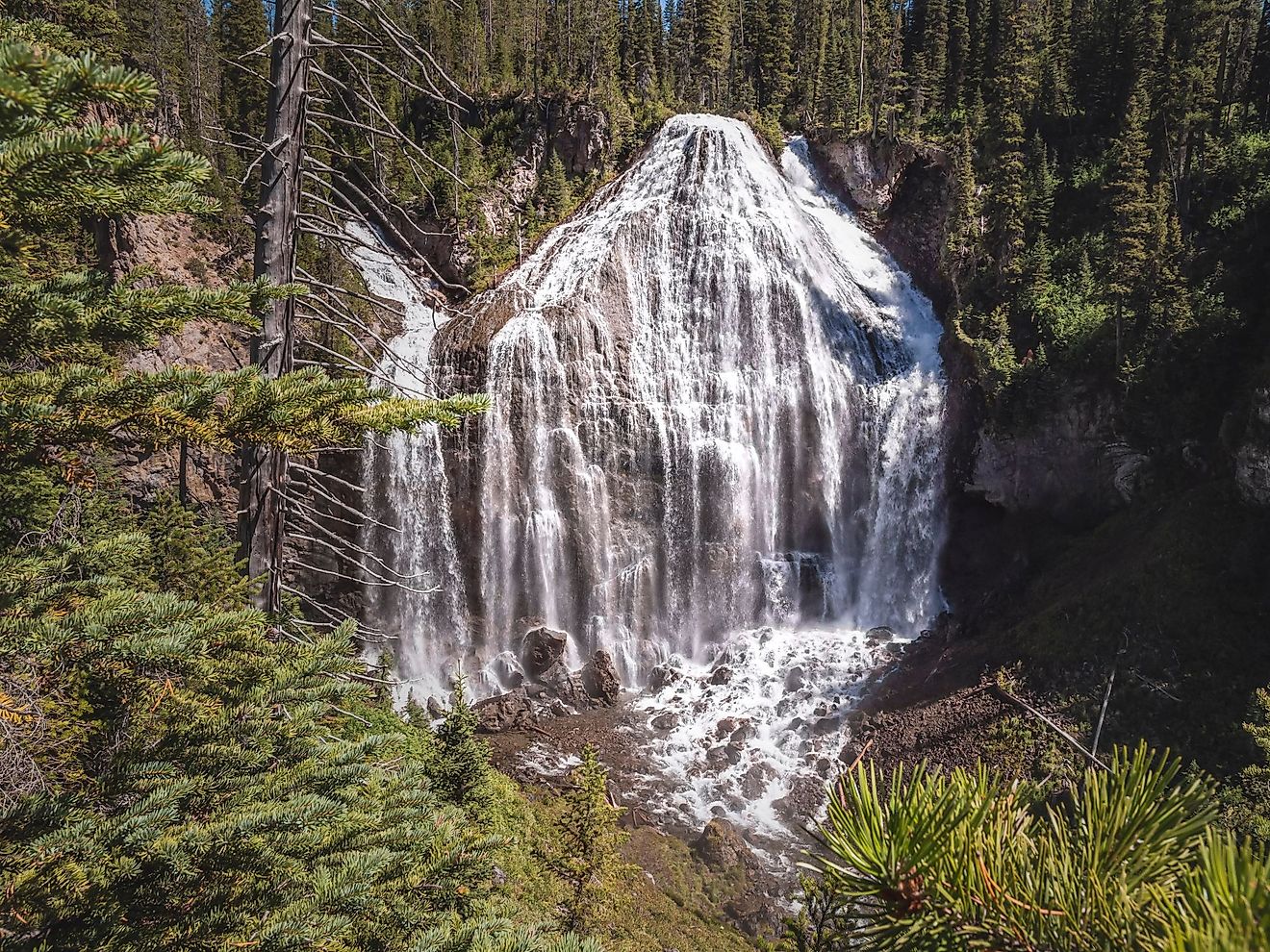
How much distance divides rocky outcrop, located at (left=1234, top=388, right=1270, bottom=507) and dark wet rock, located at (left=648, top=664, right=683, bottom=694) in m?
16.2

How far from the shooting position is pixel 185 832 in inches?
118

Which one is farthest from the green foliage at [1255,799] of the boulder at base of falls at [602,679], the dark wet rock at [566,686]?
the dark wet rock at [566,686]

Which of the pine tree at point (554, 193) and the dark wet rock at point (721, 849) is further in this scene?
the pine tree at point (554, 193)

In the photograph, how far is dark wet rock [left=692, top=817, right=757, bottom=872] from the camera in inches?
612

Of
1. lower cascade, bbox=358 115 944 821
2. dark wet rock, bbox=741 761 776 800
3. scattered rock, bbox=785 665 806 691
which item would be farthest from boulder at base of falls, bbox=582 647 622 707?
scattered rock, bbox=785 665 806 691

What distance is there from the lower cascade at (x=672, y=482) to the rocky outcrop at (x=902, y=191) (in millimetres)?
5691

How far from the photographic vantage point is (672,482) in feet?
82.3

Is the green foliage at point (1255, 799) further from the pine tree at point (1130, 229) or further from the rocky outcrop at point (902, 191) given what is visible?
the rocky outcrop at point (902, 191)

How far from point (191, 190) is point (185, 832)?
267cm

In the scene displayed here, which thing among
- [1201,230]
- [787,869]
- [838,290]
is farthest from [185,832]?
[1201,230]

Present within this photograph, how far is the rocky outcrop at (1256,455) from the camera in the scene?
53.6 ft

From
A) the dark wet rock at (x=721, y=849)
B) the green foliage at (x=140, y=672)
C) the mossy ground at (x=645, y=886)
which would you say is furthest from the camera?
the dark wet rock at (x=721, y=849)

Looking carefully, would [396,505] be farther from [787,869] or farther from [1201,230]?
[1201,230]

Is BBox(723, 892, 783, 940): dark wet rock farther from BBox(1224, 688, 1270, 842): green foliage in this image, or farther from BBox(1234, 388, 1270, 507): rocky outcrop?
BBox(1234, 388, 1270, 507): rocky outcrop
